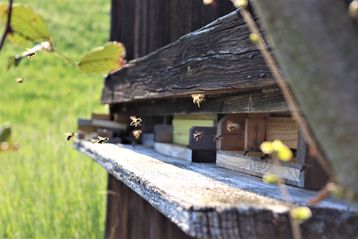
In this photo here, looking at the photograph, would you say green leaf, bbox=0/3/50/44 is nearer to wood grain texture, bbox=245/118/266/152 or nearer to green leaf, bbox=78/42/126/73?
green leaf, bbox=78/42/126/73

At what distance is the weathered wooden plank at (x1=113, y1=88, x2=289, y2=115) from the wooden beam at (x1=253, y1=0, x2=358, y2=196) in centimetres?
108

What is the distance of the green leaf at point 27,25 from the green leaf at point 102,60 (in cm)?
12

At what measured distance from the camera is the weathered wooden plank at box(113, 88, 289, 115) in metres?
2.06

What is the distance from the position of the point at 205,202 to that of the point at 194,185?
0.36 metres

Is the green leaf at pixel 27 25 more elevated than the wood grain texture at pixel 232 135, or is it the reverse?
the green leaf at pixel 27 25

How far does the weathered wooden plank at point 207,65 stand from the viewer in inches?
79.8

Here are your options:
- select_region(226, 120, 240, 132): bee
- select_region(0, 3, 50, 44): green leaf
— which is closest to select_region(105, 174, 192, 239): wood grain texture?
select_region(226, 120, 240, 132): bee

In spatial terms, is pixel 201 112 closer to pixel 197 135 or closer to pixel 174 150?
pixel 197 135

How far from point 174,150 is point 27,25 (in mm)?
1933

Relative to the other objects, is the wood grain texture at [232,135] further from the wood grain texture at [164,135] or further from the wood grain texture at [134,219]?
the wood grain texture at [164,135]

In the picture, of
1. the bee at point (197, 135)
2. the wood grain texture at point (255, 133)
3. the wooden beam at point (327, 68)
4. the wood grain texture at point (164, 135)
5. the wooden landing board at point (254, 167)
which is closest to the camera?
the wooden beam at point (327, 68)

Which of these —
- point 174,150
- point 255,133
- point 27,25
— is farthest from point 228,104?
point 27,25

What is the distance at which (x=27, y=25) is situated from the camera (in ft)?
3.87

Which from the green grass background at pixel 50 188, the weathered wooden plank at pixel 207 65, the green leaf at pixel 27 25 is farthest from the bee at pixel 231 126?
the green leaf at pixel 27 25
